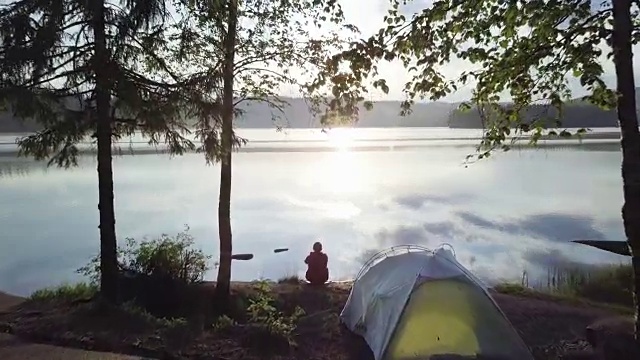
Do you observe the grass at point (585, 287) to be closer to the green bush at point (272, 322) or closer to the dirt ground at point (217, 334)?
the dirt ground at point (217, 334)

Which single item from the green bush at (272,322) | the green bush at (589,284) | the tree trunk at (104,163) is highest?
the tree trunk at (104,163)

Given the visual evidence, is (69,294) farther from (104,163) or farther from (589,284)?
(589,284)

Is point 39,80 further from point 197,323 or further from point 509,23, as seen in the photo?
point 509,23

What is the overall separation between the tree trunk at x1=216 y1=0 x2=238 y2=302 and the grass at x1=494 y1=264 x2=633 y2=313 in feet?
19.6

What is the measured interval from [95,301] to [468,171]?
37.4 metres

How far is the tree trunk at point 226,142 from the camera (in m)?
9.52

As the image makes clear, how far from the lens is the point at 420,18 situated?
5594mm

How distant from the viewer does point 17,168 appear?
45.0m

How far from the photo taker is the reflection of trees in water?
4150 centimetres

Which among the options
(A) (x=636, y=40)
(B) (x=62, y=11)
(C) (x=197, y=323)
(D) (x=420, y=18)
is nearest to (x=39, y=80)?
(B) (x=62, y=11)

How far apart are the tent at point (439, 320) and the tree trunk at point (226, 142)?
3534 millimetres

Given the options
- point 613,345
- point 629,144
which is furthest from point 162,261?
point 629,144

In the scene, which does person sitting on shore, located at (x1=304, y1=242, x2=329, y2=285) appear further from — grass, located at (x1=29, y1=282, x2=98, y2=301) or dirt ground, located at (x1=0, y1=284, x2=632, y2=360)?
grass, located at (x1=29, y1=282, x2=98, y2=301)

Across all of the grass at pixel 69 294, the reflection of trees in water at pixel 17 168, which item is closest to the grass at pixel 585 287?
the grass at pixel 69 294
